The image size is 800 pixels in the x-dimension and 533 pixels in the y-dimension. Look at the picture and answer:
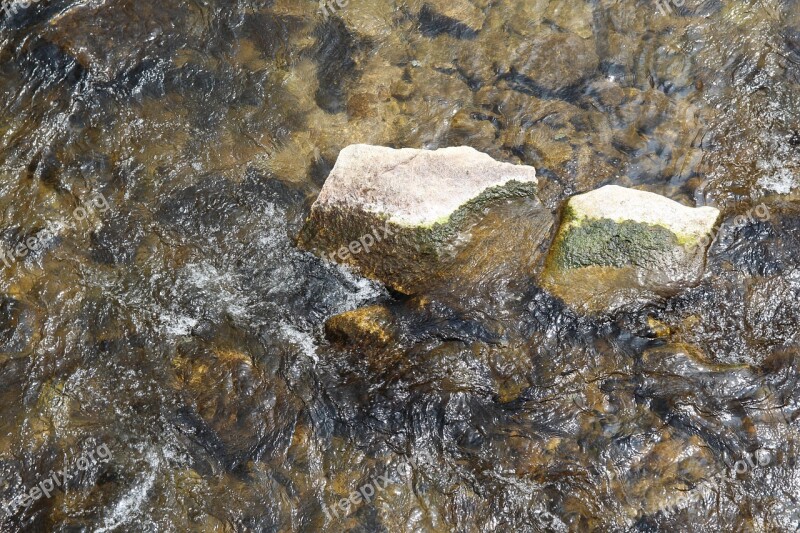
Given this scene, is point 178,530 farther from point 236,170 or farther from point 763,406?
point 763,406

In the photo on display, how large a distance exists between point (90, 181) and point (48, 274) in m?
0.97

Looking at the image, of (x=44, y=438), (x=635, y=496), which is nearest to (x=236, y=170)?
(x=44, y=438)

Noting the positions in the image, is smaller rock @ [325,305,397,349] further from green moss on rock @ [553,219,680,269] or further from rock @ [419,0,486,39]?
rock @ [419,0,486,39]

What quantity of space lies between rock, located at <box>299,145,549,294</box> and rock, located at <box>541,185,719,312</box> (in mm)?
388

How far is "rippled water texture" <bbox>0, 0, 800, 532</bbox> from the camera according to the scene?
439 centimetres

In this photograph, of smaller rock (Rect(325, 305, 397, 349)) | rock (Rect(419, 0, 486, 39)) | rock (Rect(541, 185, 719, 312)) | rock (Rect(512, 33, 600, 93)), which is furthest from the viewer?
rock (Rect(419, 0, 486, 39))

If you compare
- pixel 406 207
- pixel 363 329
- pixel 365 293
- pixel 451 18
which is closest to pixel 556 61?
pixel 451 18

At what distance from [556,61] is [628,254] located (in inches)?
100

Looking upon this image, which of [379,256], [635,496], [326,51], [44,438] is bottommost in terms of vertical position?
[635,496]

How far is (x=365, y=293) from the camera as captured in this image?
532 centimetres

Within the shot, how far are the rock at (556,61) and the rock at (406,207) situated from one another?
167cm

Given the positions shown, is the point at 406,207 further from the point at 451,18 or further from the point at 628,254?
the point at 451,18

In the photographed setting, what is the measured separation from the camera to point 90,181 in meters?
5.89

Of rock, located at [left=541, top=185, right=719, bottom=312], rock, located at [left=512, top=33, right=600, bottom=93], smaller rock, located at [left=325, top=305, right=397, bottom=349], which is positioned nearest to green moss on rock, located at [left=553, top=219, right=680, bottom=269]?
rock, located at [left=541, top=185, right=719, bottom=312]
